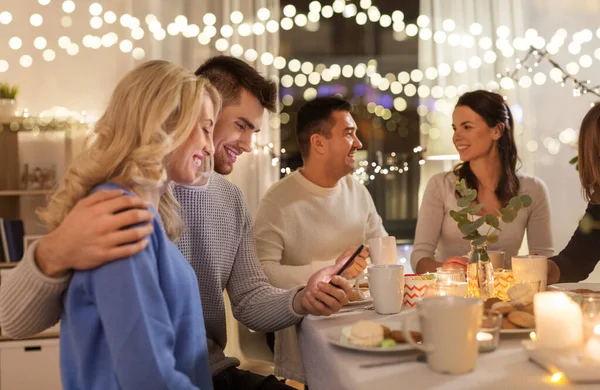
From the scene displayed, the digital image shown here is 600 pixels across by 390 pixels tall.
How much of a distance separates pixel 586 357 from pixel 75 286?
73 centimetres

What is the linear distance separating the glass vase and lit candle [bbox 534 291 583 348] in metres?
0.46

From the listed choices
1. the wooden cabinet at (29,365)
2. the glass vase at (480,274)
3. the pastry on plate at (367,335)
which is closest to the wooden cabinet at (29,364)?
the wooden cabinet at (29,365)

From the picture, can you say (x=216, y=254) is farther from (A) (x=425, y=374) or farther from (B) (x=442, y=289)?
(A) (x=425, y=374)

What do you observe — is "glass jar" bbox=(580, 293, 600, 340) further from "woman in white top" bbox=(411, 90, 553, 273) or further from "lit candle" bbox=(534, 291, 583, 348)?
"woman in white top" bbox=(411, 90, 553, 273)

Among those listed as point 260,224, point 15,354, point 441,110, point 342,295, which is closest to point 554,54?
point 441,110

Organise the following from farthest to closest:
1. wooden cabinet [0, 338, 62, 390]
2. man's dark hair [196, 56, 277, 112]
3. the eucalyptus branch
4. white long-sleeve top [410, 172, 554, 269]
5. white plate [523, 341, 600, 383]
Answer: wooden cabinet [0, 338, 62, 390]
white long-sleeve top [410, 172, 554, 269]
man's dark hair [196, 56, 277, 112]
the eucalyptus branch
white plate [523, 341, 600, 383]

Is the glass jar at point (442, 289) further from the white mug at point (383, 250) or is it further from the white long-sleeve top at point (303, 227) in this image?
the white long-sleeve top at point (303, 227)

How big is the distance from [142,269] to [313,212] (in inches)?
52.6

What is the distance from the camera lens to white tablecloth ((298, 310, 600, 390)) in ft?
2.70

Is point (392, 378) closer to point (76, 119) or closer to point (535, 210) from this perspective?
point (535, 210)

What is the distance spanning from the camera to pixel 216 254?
1.55 m

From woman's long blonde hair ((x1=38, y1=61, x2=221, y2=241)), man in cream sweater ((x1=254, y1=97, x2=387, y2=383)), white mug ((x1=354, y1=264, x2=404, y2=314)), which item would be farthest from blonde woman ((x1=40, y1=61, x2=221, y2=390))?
man in cream sweater ((x1=254, y1=97, x2=387, y2=383))

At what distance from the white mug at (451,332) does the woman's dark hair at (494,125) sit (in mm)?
1585

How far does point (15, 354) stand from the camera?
3.13 metres
